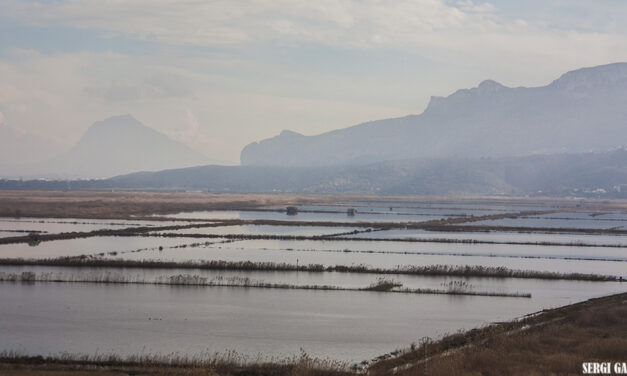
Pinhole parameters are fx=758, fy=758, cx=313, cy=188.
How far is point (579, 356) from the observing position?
901 inches

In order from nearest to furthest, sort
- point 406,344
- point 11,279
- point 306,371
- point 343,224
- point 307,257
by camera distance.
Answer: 1. point 306,371
2. point 406,344
3. point 11,279
4. point 307,257
5. point 343,224

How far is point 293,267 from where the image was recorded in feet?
137

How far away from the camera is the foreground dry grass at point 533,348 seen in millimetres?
21422

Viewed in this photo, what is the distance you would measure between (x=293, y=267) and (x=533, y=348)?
63.8ft

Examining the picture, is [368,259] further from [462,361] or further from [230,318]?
[462,361]

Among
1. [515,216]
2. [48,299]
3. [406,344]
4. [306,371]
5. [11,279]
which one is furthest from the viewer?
[515,216]

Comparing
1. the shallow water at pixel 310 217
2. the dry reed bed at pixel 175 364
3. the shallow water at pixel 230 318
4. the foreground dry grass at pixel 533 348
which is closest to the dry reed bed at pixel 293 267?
the shallow water at pixel 230 318

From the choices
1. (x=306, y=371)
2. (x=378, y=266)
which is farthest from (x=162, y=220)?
(x=306, y=371)

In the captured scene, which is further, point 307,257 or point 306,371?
point 307,257

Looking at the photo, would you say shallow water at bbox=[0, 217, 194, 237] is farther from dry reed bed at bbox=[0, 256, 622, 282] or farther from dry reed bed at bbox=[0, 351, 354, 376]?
dry reed bed at bbox=[0, 351, 354, 376]

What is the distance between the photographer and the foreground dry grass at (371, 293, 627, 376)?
2142 cm

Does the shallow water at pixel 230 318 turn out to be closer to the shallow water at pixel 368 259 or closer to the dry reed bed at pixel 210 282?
the dry reed bed at pixel 210 282

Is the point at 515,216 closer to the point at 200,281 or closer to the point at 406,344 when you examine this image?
the point at 200,281

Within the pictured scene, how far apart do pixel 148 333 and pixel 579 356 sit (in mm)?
14098
